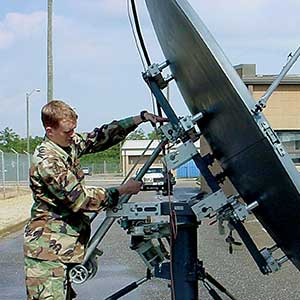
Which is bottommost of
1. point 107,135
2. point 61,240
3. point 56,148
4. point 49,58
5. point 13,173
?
point 61,240

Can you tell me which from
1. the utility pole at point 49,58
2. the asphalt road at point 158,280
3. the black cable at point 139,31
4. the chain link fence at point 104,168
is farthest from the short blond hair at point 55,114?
the chain link fence at point 104,168

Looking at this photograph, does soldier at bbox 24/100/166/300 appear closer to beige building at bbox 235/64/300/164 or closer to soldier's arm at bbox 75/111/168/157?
soldier's arm at bbox 75/111/168/157

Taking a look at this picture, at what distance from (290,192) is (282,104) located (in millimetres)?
18415

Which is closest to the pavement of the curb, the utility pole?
the curb

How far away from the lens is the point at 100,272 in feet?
31.1

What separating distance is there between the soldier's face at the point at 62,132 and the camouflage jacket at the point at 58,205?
0.13ft

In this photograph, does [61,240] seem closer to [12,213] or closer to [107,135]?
[107,135]

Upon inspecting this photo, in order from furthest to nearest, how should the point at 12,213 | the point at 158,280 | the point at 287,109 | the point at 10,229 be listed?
the point at 287,109
the point at 12,213
the point at 10,229
the point at 158,280

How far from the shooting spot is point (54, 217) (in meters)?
4.07

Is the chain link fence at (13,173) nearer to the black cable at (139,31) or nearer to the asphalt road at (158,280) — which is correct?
the asphalt road at (158,280)

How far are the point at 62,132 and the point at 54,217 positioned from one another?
19.3 inches

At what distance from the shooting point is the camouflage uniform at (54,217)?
396cm

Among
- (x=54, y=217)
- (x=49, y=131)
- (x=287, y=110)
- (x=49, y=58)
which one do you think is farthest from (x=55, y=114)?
(x=49, y=58)

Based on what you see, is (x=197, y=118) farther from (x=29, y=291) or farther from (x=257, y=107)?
(x=29, y=291)
